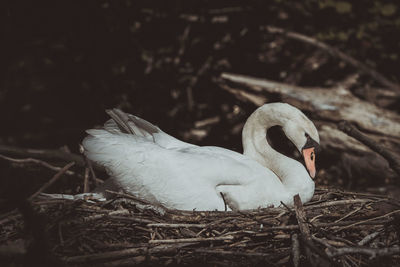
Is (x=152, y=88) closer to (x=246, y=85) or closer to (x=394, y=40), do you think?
(x=246, y=85)

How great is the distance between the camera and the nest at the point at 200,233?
3812 millimetres

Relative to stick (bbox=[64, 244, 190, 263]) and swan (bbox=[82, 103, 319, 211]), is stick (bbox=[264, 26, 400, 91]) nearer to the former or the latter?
swan (bbox=[82, 103, 319, 211])

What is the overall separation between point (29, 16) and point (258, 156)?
410 centimetres

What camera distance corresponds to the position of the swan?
177 inches

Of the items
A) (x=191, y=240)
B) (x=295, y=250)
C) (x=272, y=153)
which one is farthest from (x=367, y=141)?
(x=191, y=240)

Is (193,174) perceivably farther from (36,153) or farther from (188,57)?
(188,57)

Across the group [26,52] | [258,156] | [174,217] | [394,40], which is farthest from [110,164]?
[394,40]

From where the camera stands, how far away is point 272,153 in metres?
5.35

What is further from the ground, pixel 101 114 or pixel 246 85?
pixel 246 85

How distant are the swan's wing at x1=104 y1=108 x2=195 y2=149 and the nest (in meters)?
0.87

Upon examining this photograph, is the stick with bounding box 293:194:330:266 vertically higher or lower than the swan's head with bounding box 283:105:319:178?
lower

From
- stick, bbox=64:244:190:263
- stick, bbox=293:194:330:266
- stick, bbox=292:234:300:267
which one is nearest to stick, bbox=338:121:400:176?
stick, bbox=293:194:330:266

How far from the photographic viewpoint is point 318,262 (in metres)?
3.40

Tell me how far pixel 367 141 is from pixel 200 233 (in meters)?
1.61
